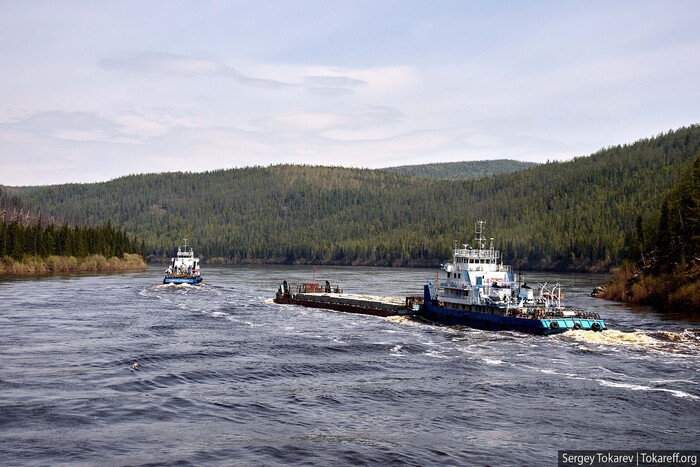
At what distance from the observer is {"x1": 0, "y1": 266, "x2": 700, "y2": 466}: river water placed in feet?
129

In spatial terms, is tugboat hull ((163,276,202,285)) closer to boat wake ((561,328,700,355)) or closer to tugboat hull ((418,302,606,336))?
tugboat hull ((418,302,606,336))

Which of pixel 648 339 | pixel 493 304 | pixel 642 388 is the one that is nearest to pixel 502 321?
pixel 493 304

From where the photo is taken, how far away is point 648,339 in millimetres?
75125

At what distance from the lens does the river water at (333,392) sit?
39.4m

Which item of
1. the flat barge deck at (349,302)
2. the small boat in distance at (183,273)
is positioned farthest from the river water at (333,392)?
the small boat in distance at (183,273)

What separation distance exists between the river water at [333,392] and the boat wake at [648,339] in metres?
0.26

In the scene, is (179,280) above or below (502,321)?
above

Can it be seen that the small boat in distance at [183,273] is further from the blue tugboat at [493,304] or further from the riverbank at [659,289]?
the riverbank at [659,289]

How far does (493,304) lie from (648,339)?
19580mm

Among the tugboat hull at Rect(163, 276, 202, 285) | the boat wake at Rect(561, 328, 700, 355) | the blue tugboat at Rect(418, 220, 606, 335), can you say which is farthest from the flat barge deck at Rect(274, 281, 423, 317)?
the tugboat hull at Rect(163, 276, 202, 285)

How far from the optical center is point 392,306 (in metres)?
109

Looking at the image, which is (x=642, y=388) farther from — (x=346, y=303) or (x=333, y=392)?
(x=346, y=303)

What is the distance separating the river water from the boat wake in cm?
26

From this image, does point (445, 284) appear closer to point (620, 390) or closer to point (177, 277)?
point (620, 390)
